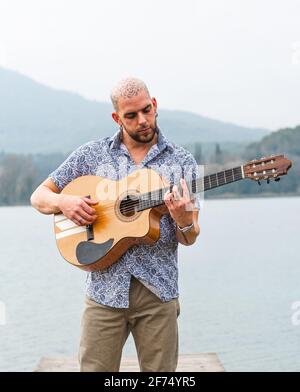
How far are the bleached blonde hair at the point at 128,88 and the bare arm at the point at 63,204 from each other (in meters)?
0.44

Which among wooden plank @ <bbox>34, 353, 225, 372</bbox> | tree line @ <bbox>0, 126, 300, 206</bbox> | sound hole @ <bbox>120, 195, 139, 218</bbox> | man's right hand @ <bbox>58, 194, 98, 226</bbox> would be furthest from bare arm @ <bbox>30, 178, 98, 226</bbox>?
tree line @ <bbox>0, 126, 300, 206</bbox>

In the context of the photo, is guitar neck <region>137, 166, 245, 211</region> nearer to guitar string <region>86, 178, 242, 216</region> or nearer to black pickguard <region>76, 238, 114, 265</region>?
guitar string <region>86, 178, 242, 216</region>

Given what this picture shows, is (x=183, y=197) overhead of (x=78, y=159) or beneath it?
beneath

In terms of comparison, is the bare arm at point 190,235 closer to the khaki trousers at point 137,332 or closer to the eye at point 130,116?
the khaki trousers at point 137,332

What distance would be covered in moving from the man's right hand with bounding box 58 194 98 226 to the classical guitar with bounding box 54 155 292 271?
0.04 meters

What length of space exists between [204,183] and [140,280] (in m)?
0.41

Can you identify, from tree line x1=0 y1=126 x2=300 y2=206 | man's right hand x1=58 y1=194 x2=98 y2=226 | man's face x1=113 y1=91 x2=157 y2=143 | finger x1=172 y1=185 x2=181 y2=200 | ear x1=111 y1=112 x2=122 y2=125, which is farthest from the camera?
tree line x1=0 y1=126 x2=300 y2=206

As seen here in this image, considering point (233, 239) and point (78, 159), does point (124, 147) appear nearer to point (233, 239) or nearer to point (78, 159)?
point (78, 159)

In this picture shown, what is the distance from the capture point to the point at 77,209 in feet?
8.84

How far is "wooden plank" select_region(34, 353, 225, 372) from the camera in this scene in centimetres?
425
